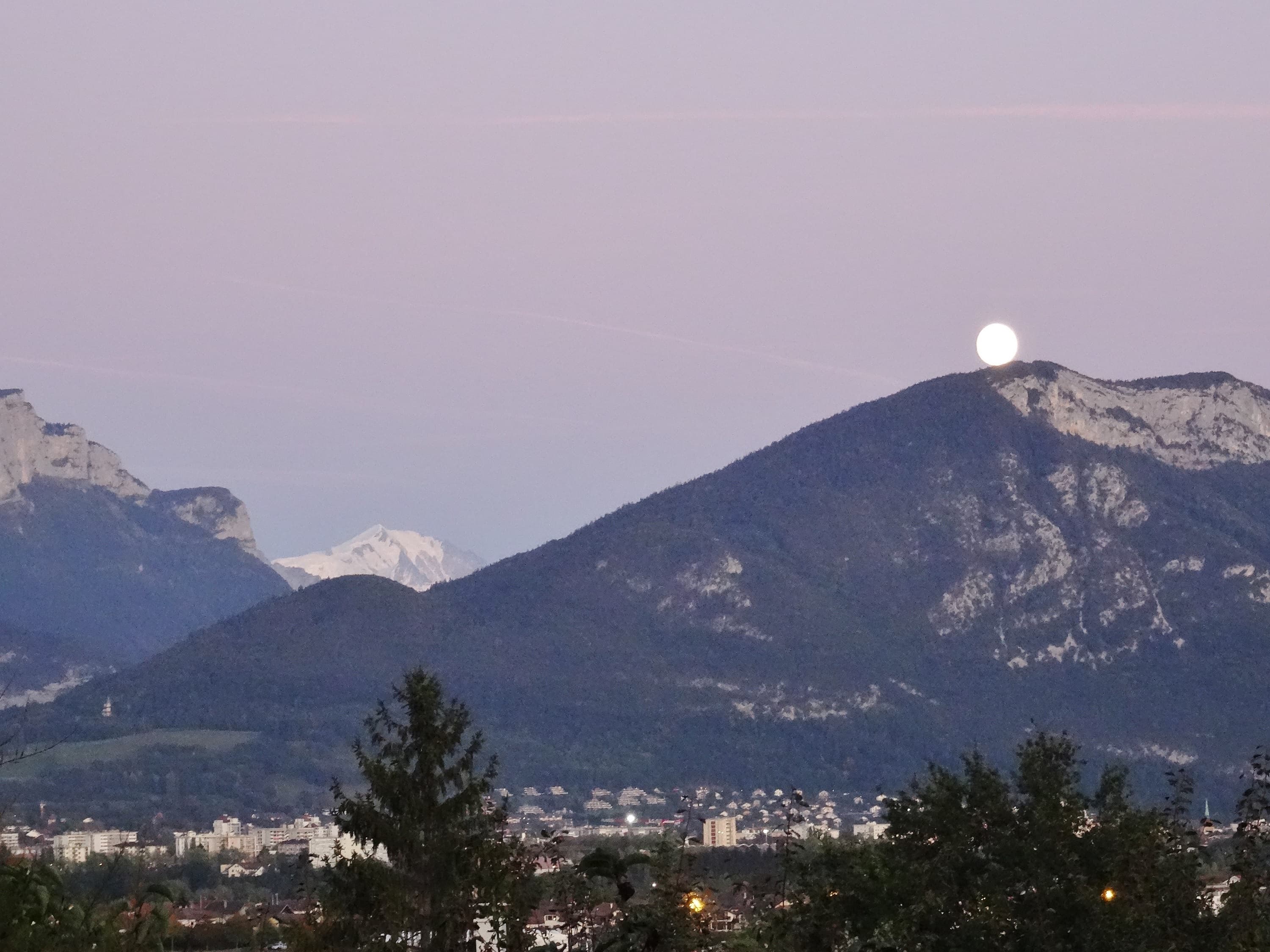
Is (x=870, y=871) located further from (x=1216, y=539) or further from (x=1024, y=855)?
(x=1216, y=539)

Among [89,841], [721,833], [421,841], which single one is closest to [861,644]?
[721,833]

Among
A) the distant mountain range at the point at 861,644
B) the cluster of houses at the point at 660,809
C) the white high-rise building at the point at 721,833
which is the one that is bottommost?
the white high-rise building at the point at 721,833

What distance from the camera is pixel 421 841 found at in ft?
118

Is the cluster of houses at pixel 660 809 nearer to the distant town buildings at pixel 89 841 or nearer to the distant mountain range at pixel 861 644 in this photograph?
the distant mountain range at pixel 861 644

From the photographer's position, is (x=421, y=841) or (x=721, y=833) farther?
(x=721, y=833)

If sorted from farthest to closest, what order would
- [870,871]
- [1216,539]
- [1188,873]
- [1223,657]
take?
1. [1216,539]
2. [1223,657]
3. [870,871]
4. [1188,873]

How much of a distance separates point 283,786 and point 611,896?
147181 mm

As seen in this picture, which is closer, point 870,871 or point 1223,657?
point 870,871

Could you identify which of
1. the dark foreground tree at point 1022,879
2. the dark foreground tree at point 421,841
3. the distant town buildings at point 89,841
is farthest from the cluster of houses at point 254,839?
the dark foreground tree at point 421,841

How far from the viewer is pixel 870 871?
40.8 m

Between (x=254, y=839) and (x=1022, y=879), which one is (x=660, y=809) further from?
(x=1022, y=879)

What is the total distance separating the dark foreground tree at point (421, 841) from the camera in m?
34.2

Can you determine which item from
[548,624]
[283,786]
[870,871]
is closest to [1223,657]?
Result: [548,624]

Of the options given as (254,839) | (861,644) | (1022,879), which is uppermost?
(861,644)
